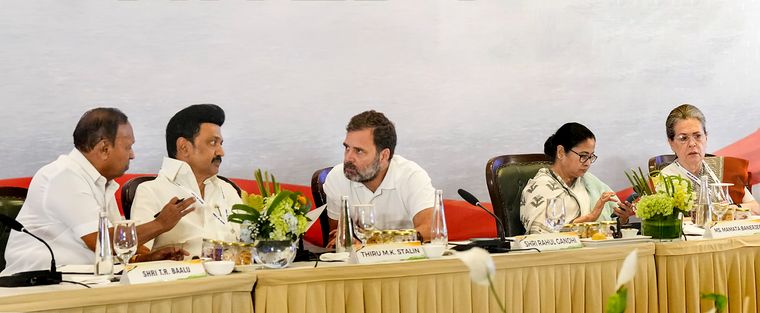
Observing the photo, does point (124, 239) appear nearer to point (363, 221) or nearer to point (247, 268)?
point (247, 268)

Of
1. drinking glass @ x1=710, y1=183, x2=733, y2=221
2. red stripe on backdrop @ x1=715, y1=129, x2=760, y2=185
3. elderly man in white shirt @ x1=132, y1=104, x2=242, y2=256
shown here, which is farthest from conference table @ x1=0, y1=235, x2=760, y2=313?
red stripe on backdrop @ x1=715, y1=129, x2=760, y2=185

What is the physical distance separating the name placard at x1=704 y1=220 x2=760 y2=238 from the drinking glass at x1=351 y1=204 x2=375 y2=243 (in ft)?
3.84

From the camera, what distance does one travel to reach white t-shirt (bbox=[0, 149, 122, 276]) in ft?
9.69

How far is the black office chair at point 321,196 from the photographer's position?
373 cm

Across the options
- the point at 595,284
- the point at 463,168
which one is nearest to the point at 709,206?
the point at 595,284

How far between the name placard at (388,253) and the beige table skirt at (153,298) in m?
0.33

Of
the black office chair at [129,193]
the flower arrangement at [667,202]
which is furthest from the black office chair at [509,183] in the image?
the black office chair at [129,193]

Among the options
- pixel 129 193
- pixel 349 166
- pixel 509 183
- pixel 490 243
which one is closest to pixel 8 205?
pixel 129 193

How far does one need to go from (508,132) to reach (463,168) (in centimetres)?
31

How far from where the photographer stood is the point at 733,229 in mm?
3117

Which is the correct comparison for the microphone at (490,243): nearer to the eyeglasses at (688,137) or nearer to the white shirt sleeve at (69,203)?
the white shirt sleeve at (69,203)

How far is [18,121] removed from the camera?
138 inches

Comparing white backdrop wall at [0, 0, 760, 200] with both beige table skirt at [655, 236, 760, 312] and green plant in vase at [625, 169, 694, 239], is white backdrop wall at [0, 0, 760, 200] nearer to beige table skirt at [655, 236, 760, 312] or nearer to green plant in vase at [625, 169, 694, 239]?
green plant in vase at [625, 169, 694, 239]

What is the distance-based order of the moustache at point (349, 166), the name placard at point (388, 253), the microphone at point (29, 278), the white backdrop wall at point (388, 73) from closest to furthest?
the microphone at point (29, 278) → the name placard at point (388, 253) → the white backdrop wall at point (388, 73) → the moustache at point (349, 166)
